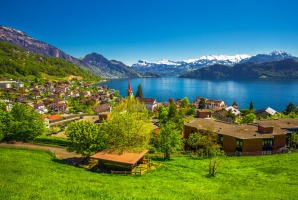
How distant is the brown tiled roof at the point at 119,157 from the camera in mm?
35062

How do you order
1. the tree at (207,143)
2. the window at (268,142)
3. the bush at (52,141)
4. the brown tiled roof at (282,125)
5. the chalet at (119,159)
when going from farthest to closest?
the brown tiled roof at (282,125), the bush at (52,141), the window at (268,142), the tree at (207,143), the chalet at (119,159)

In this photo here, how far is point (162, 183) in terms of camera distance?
28.6 meters

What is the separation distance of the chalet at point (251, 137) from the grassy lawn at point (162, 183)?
10.5 m

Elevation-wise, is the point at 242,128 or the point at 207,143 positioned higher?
the point at 242,128

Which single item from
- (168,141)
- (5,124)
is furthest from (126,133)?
(5,124)

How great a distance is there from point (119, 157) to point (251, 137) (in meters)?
28.3

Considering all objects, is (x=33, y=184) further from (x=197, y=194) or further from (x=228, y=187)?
(x=228, y=187)

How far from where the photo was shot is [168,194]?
23.8 metres

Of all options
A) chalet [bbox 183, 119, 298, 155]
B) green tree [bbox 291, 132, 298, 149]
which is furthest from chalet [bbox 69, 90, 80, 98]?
green tree [bbox 291, 132, 298, 149]

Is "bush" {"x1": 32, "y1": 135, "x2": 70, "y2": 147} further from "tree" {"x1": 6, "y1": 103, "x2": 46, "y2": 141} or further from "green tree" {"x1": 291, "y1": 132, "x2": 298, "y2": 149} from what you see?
"green tree" {"x1": 291, "y1": 132, "x2": 298, "y2": 149}

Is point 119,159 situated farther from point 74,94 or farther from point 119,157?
point 74,94

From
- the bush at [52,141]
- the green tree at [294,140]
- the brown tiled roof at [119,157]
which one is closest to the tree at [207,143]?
the brown tiled roof at [119,157]

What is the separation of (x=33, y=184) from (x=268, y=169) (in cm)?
3108

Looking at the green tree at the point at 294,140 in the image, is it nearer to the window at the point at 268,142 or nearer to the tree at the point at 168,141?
the window at the point at 268,142
